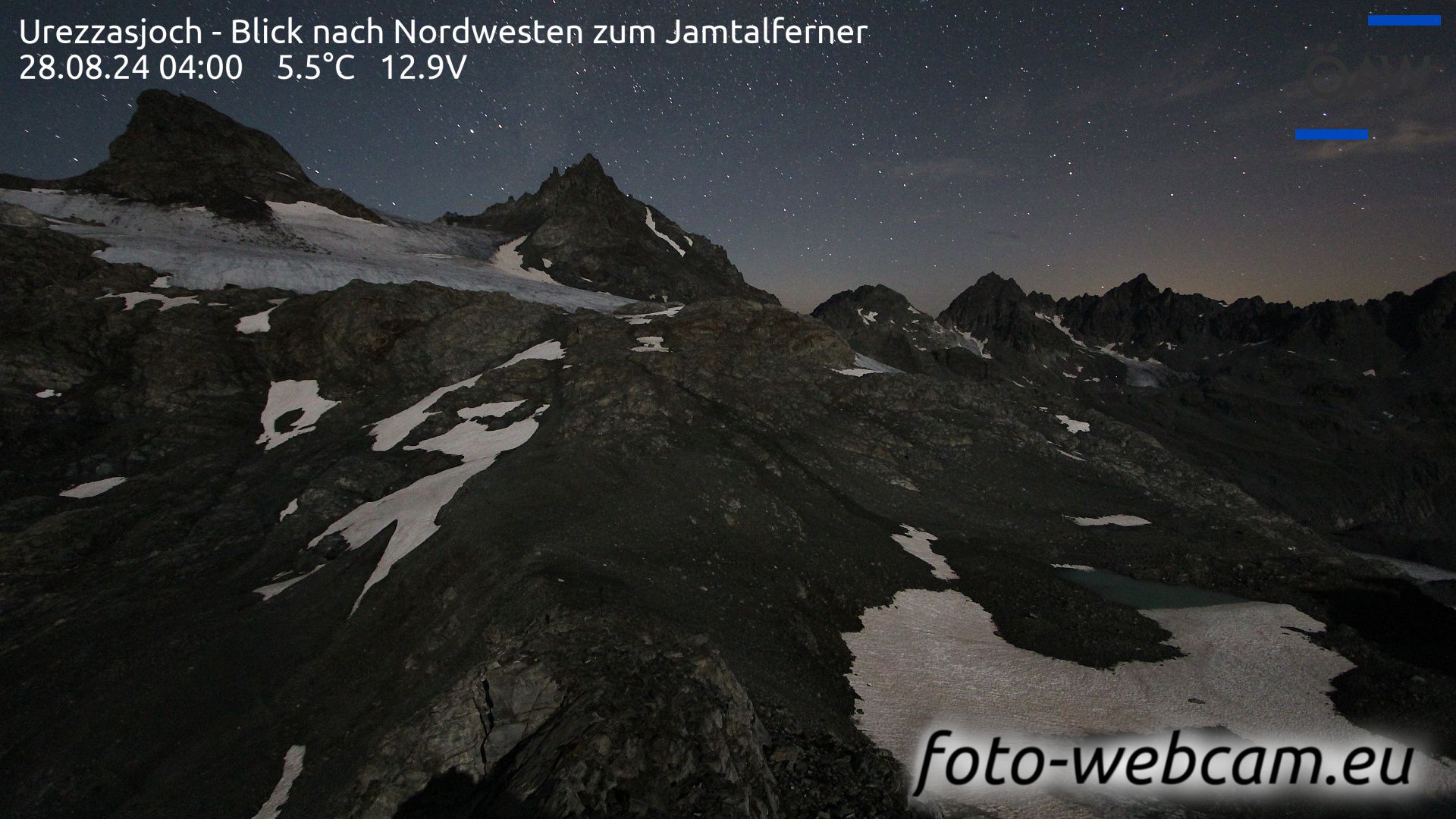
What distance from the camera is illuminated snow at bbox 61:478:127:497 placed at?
149 feet

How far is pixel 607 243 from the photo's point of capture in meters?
136

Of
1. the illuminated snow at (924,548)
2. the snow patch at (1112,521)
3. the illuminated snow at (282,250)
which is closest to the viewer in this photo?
the illuminated snow at (924,548)

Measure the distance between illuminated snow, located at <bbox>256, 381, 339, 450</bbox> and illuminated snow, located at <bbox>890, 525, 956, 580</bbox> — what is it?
52804mm

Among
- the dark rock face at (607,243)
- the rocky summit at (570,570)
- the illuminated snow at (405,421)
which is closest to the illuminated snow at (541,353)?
the rocky summit at (570,570)

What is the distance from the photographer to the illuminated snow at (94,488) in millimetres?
45406

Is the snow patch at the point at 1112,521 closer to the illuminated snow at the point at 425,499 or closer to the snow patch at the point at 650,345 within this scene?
the snow patch at the point at 650,345

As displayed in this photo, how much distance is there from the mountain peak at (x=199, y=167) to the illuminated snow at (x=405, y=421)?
6696 centimetres

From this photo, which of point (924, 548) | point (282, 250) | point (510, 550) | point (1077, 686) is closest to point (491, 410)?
point (510, 550)

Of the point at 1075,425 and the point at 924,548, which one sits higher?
the point at 1075,425

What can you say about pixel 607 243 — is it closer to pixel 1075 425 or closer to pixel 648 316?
pixel 648 316

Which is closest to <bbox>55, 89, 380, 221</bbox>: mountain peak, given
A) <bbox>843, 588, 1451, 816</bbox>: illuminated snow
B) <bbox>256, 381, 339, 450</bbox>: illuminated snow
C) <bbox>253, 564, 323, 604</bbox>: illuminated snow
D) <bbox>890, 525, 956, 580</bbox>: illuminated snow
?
<bbox>256, 381, 339, 450</bbox>: illuminated snow

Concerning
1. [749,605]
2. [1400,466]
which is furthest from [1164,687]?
[1400,466]

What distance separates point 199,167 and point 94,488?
8233 cm

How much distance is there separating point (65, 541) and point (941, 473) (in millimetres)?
65356
